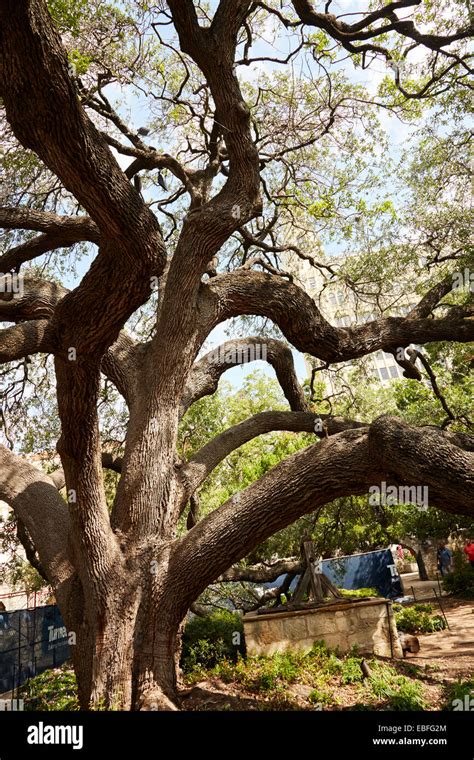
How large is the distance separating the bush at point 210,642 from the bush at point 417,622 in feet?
14.8

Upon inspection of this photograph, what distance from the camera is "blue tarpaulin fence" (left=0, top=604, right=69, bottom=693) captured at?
897 centimetres

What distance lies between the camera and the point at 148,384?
5.66 metres

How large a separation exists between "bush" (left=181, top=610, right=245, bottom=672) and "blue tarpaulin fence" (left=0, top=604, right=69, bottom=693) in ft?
10.6

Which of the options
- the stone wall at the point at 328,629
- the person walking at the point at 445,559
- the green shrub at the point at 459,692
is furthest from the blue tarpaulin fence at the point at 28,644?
the person walking at the point at 445,559

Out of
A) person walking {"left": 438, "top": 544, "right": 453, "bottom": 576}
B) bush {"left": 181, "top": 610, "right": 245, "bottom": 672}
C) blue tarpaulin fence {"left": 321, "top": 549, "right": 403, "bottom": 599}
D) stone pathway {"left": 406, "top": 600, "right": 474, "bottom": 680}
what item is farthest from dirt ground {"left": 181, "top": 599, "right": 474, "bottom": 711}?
person walking {"left": 438, "top": 544, "right": 453, "bottom": 576}

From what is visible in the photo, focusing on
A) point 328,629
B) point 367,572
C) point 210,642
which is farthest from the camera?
point 367,572

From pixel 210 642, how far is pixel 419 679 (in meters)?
2.97

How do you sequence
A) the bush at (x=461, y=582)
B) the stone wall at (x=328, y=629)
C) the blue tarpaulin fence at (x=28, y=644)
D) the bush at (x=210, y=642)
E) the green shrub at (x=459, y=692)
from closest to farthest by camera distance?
1. the green shrub at (x=459, y=692)
2. the stone wall at (x=328, y=629)
3. the bush at (x=210, y=642)
4. the blue tarpaulin fence at (x=28, y=644)
5. the bush at (x=461, y=582)

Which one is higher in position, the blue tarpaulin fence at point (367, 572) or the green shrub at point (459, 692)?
the blue tarpaulin fence at point (367, 572)

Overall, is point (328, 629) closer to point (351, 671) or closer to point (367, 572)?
point (351, 671)

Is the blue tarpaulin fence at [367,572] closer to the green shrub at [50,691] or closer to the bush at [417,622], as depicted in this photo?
the bush at [417,622]

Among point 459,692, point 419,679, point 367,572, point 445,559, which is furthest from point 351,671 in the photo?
point 445,559

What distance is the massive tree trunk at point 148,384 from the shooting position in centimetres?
354
